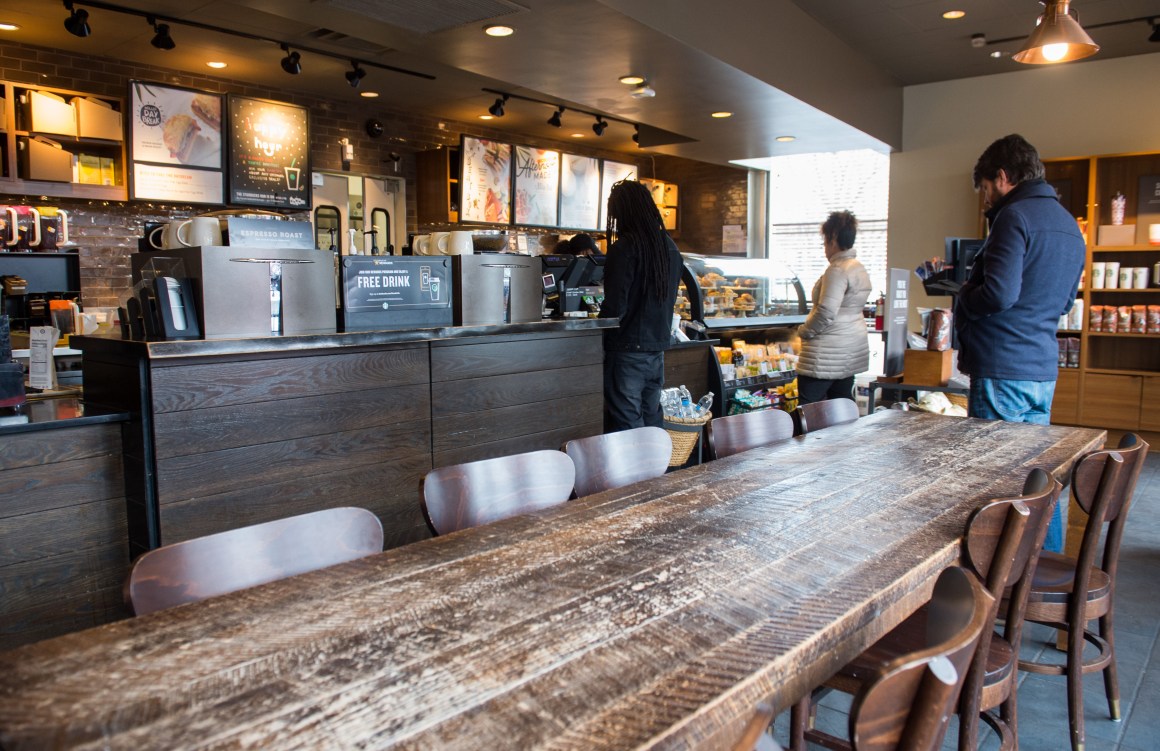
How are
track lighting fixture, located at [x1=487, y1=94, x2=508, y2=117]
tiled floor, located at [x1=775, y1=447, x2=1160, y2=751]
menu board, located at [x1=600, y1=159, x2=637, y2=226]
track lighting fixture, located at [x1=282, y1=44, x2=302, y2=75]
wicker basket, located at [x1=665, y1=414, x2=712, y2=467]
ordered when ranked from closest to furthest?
tiled floor, located at [x1=775, y1=447, x2=1160, y2=751] → wicker basket, located at [x1=665, y1=414, x2=712, y2=467] → track lighting fixture, located at [x1=282, y1=44, x2=302, y2=75] → track lighting fixture, located at [x1=487, y1=94, x2=508, y2=117] → menu board, located at [x1=600, y1=159, x2=637, y2=226]

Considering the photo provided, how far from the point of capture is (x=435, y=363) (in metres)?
3.06

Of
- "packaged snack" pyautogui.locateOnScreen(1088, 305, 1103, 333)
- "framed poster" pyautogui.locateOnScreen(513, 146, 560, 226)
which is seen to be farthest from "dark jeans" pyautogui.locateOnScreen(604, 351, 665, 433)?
"packaged snack" pyautogui.locateOnScreen(1088, 305, 1103, 333)

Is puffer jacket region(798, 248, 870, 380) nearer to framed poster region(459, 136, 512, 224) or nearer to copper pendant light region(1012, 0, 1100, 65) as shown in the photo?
copper pendant light region(1012, 0, 1100, 65)

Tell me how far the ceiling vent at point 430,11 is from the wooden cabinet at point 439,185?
339cm

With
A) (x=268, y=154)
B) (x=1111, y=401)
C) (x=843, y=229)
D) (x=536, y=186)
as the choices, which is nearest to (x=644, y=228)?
(x=843, y=229)

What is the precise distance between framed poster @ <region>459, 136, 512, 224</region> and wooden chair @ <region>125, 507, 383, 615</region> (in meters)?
6.08

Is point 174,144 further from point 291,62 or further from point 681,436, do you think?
point 681,436

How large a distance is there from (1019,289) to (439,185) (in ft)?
17.7

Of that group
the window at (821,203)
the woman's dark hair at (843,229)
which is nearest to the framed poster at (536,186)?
the window at (821,203)

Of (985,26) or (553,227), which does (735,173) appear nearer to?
(553,227)

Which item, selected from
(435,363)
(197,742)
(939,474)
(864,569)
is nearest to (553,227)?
(435,363)

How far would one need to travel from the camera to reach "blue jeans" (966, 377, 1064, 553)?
3.15 m

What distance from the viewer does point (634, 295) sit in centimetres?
385

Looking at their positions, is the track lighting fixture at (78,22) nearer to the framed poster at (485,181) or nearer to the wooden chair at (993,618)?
the framed poster at (485,181)
